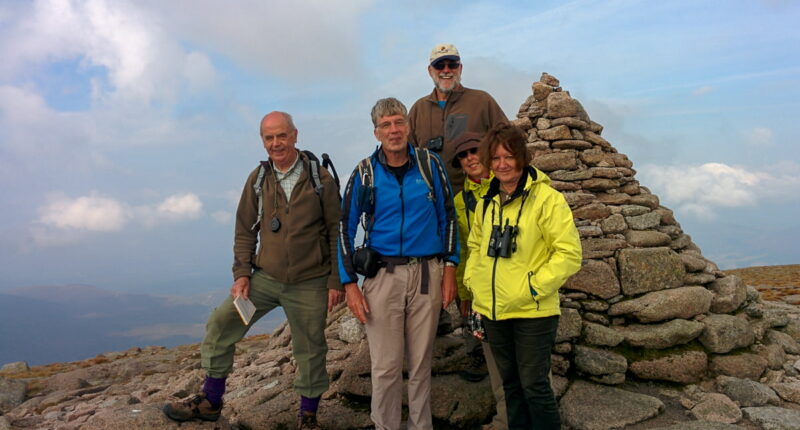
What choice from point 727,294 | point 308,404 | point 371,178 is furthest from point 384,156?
point 727,294

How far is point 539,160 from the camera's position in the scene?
32.5ft

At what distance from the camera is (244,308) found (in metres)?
6.01

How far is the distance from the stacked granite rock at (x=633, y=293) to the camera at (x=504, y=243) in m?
3.95

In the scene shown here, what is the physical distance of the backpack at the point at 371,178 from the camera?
17.7 ft

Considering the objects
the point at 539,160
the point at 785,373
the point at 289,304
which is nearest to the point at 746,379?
the point at 785,373

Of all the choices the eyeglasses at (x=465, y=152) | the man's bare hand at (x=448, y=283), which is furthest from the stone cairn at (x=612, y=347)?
the eyeglasses at (x=465, y=152)

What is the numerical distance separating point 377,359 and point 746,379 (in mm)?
6504

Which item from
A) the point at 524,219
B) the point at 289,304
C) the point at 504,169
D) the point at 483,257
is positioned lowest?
the point at 289,304

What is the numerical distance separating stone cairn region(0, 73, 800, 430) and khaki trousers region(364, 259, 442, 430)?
188 centimetres

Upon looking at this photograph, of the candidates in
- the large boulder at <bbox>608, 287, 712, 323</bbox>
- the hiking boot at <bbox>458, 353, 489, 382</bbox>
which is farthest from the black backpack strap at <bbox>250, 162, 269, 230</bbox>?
the large boulder at <bbox>608, 287, 712, 323</bbox>

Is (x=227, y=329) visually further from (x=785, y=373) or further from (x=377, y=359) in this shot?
(x=785, y=373)

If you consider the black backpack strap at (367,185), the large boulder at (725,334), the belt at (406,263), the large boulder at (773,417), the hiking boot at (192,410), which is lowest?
the large boulder at (773,417)

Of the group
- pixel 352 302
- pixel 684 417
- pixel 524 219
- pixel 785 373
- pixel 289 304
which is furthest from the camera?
pixel 785 373

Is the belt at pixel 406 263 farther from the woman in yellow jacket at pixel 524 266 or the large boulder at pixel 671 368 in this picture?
the large boulder at pixel 671 368
